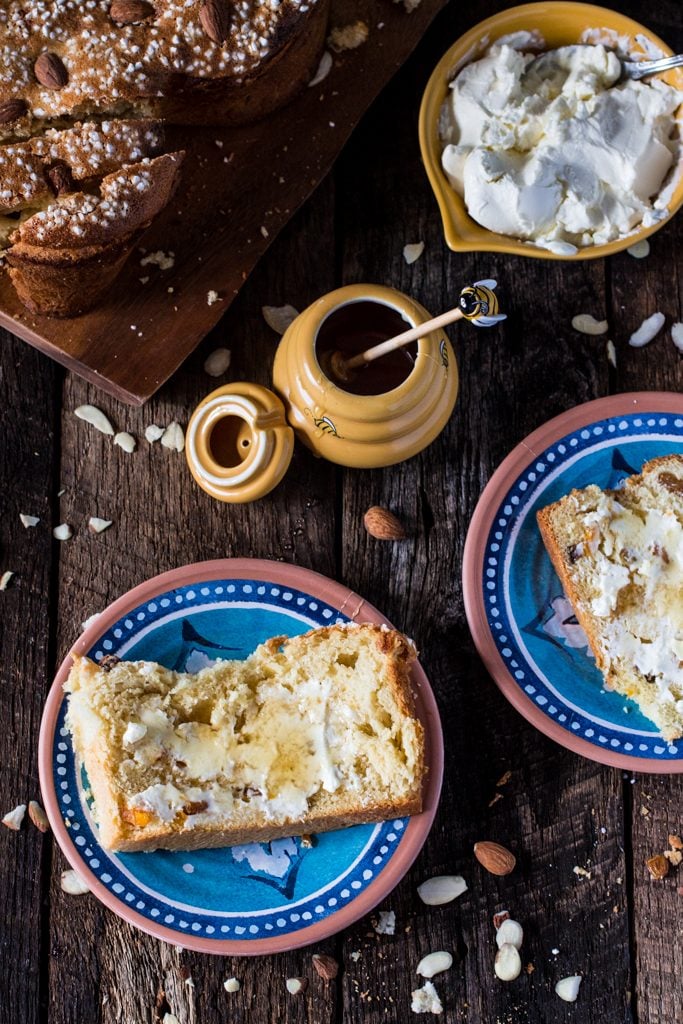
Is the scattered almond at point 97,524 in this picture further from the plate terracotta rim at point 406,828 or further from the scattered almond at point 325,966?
the scattered almond at point 325,966

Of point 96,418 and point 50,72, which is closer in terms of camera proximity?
point 50,72

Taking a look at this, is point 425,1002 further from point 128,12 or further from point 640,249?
point 128,12

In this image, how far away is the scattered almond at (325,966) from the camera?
77.4 inches

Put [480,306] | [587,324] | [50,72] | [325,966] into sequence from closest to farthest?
[480,306] → [50,72] → [325,966] → [587,324]

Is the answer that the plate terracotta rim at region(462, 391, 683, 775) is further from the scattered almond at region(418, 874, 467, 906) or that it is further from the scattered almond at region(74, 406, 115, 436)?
the scattered almond at region(74, 406, 115, 436)

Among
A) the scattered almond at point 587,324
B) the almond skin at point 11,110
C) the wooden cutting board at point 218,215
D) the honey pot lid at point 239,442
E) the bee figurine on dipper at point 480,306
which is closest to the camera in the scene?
the bee figurine on dipper at point 480,306

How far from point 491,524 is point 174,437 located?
2.16 ft

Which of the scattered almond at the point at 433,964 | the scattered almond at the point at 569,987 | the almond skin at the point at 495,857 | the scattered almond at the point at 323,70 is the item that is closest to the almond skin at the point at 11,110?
the scattered almond at the point at 323,70

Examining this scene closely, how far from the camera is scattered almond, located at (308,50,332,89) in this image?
78.4 inches

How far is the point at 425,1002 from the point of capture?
1.99 m

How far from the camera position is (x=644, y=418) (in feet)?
6.55

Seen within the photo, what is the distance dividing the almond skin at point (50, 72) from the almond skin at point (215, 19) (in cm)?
26

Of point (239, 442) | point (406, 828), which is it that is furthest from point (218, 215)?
point (406, 828)

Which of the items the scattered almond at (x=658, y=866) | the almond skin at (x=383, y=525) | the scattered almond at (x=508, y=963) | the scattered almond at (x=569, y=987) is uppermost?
the almond skin at (x=383, y=525)
